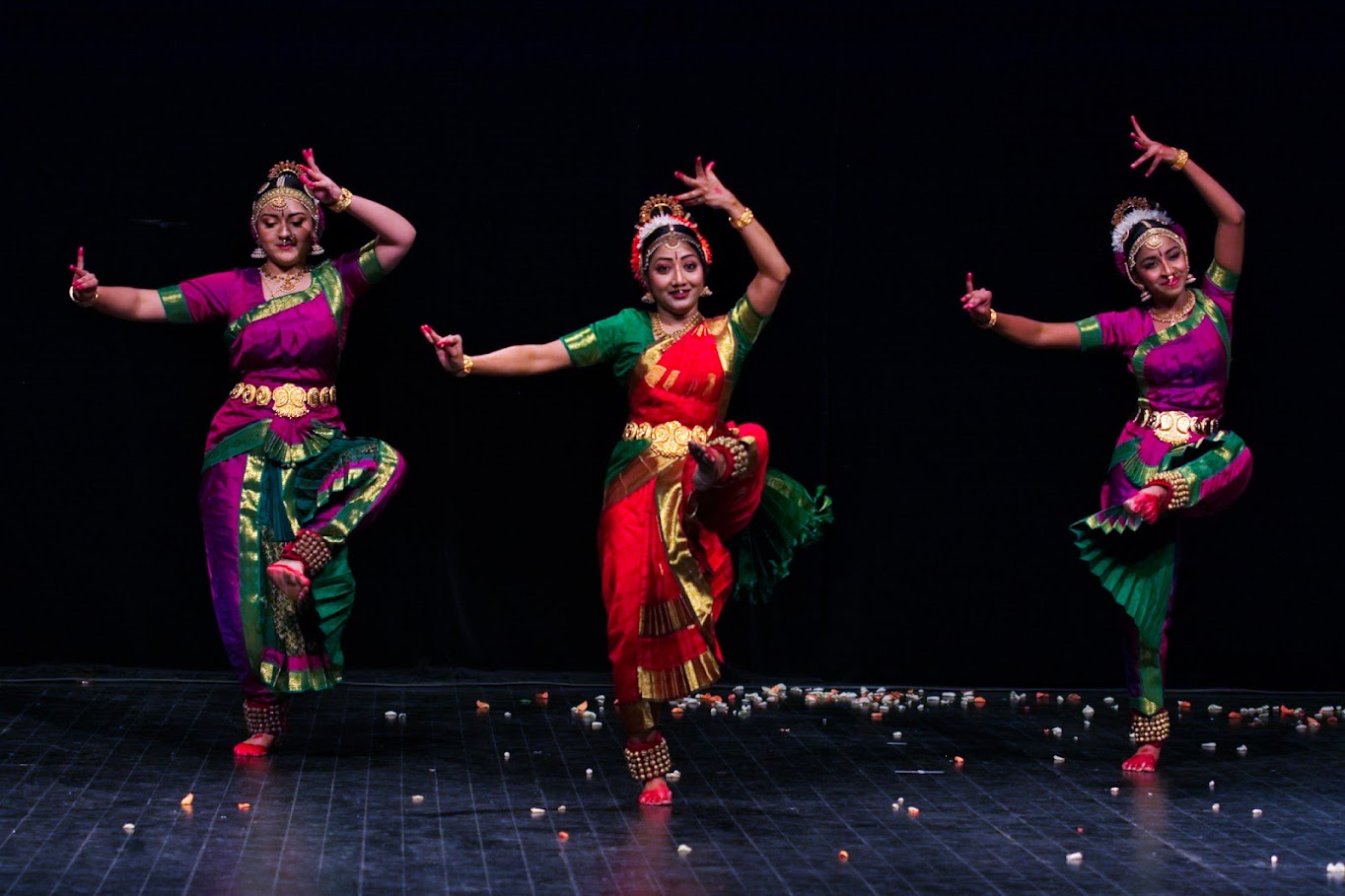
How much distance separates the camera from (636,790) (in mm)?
5348

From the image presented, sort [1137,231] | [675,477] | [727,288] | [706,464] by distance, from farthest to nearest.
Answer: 1. [727,288]
2. [1137,231]
3. [675,477]
4. [706,464]

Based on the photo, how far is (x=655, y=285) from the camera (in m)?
5.48

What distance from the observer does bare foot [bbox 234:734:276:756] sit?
5727 millimetres

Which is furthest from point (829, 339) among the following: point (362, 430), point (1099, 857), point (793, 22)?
point (1099, 857)

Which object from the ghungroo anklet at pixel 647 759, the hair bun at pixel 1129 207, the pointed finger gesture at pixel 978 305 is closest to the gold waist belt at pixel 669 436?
the ghungroo anklet at pixel 647 759

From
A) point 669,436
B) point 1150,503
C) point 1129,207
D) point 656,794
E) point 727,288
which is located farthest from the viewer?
point 727,288

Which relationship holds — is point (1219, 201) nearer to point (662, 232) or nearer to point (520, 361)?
point (662, 232)

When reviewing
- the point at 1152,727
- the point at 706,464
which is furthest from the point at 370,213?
the point at 1152,727

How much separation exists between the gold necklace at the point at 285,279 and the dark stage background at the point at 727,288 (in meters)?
0.69

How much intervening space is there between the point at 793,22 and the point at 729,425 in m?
1.96

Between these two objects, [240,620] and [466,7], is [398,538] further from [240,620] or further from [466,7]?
[466,7]

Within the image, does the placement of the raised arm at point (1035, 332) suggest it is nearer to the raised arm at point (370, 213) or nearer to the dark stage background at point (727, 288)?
the dark stage background at point (727, 288)

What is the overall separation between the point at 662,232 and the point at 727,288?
3.48 feet

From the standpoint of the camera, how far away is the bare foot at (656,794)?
517cm
